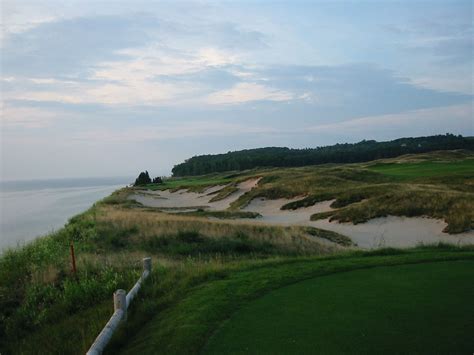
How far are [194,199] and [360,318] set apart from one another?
53.0m

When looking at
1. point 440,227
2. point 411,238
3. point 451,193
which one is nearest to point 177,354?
point 411,238

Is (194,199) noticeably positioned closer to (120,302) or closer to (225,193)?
(225,193)

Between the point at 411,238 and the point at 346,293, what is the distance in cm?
1591

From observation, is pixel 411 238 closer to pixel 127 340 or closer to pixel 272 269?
pixel 272 269

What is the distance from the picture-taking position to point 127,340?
7293mm

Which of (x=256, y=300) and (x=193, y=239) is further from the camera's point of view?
(x=193, y=239)

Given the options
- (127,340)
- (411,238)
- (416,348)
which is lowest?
(411,238)

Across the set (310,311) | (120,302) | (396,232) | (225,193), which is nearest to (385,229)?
(396,232)

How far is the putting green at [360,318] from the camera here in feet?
17.4

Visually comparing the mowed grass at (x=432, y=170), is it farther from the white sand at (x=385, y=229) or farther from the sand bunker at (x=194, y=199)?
the sand bunker at (x=194, y=199)

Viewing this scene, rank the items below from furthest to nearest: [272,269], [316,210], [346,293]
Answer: [316,210] → [272,269] → [346,293]

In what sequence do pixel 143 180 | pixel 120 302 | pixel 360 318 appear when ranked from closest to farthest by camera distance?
pixel 360 318, pixel 120 302, pixel 143 180

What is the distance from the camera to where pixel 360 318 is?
20.6 ft

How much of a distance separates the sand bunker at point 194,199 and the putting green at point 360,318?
38519 mm
